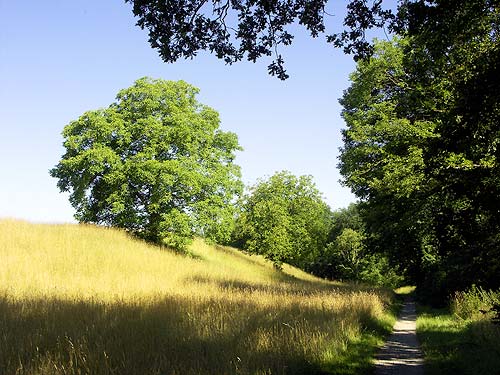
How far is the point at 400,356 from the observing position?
32.1ft

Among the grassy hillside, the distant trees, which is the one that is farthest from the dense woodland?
the grassy hillside

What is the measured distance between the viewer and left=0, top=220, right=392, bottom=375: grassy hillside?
250 inches

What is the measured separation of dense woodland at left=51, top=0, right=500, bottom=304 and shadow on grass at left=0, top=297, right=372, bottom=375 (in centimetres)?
360

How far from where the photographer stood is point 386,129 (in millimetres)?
18938

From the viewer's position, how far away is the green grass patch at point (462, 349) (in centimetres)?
783

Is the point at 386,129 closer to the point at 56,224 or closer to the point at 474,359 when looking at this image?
the point at 474,359

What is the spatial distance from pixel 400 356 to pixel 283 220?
34.1m

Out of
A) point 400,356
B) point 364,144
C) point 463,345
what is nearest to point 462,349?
point 463,345

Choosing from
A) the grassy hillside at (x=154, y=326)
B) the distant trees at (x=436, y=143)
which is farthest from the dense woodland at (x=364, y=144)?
the grassy hillside at (x=154, y=326)

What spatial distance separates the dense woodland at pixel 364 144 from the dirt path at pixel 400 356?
2.29 metres

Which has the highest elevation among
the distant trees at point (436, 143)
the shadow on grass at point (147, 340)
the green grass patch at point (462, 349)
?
the distant trees at point (436, 143)

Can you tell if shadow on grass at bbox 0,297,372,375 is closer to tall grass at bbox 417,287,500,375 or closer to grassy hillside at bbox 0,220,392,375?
grassy hillside at bbox 0,220,392,375

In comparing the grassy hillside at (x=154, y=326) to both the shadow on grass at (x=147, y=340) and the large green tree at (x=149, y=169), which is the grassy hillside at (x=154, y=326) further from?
the large green tree at (x=149, y=169)

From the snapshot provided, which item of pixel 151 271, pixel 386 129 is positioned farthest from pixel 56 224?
pixel 386 129
